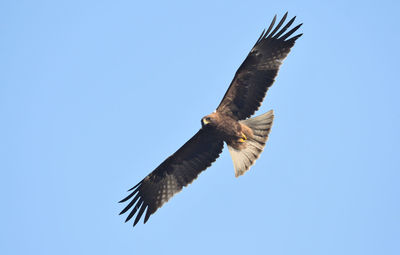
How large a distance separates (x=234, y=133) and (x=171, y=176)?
5.67 ft

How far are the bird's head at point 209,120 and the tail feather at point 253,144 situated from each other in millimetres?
682

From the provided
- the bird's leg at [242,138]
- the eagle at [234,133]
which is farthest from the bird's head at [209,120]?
the bird's leg at [242,138]

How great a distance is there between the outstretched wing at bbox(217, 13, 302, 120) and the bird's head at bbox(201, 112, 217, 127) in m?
0.33

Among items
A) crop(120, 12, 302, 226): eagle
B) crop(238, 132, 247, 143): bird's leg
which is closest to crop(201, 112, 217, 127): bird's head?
crop(120, 12, 302, 226): eagle

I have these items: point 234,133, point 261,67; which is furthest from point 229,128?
point 261,67

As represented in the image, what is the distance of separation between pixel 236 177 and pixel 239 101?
5.03ft

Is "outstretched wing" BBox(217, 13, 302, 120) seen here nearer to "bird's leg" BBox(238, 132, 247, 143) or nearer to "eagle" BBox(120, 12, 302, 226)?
"eagle" BBox(120, 12, 302, 226)

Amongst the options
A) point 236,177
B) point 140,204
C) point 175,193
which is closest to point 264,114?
point 236,177

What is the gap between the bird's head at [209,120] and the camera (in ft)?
34.0

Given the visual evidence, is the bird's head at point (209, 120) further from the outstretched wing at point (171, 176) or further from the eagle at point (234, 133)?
the outstretched wing at point (171, 176)

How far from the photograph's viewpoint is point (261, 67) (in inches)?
417

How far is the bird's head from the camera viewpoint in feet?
34.0

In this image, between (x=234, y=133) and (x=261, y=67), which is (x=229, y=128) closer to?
(x=234, y=133)

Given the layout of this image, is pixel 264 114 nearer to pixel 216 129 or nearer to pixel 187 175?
pixel 216 129
